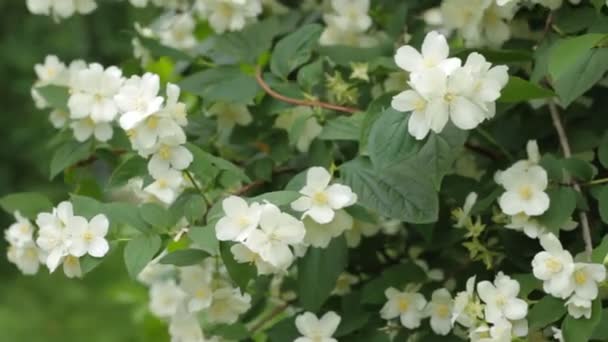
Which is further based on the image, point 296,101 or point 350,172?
point 296,101

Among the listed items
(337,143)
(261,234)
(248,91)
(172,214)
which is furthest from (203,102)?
(261,234)

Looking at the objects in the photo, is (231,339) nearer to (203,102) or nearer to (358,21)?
(203,102)

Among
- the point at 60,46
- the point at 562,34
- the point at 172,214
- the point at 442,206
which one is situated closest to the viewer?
the point at 172,214

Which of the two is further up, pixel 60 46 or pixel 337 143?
pixel 337 143

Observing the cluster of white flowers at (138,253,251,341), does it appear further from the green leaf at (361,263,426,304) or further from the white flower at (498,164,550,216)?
the white flower at (498,164,550,216)

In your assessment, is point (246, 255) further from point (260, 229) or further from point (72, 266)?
point (72, 266)

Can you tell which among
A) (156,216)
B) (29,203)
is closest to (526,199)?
(156,216)

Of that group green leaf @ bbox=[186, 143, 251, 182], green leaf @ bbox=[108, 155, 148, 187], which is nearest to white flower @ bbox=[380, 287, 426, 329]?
green leaf @ bbox=[186, 143, 251, 182]
